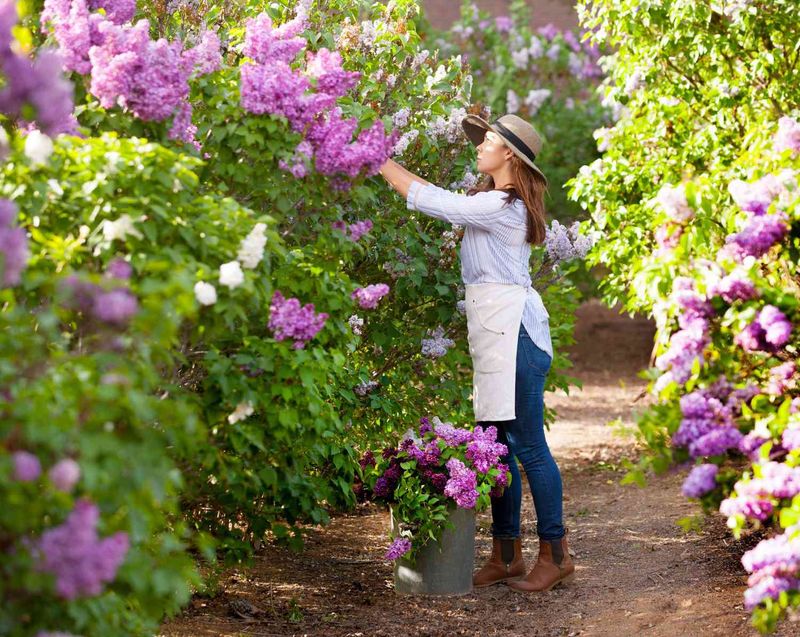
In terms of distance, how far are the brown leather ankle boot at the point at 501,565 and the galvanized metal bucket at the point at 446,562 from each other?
0.15m

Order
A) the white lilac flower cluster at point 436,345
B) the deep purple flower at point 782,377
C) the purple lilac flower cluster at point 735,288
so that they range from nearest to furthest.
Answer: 1. the purple lilac flower cluster at point 735,288
2. the deep purple flower at point 782,377
3. the white lilac flower cluster at point 436,345

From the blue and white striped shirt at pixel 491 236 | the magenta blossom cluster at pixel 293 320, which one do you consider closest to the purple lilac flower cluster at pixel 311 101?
the magenta blossom cluster at pixel 293 320

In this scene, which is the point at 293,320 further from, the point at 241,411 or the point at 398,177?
the point at 398,177

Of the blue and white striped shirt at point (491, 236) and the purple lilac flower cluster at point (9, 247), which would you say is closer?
the purple lilac flower cluster at point (9, 247)

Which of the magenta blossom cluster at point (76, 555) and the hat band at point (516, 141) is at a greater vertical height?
the hat band at point (516, 141)

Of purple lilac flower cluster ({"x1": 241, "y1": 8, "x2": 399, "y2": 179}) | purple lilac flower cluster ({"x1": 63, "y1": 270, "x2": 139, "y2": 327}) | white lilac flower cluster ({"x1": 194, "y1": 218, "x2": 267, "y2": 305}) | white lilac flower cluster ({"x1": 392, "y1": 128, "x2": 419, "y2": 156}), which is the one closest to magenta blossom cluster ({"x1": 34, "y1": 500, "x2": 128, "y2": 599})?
purple lilac flower cluster ({"x1": 63, "y1": 270, "x2": 139, "y2": 327})

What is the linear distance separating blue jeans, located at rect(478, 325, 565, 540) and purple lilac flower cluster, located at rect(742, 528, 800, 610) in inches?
65.9

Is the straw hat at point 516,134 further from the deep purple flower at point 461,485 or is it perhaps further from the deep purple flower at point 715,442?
the deep purple flower at point 715,442

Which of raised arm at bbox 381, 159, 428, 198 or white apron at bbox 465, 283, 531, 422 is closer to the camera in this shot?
raised arm at bbox 381, 159, 428, 198

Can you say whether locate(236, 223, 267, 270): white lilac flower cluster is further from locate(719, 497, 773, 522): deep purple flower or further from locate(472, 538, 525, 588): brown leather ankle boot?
locate(472, 538, 525, 588): brown leather ankle boot

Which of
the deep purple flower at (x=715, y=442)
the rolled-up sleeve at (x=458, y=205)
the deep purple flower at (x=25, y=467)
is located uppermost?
the rolled-up sleeve at (x=458, y=205)

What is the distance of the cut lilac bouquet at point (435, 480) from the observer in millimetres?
4547

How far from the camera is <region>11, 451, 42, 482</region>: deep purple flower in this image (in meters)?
2.29

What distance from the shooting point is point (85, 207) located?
312cm
